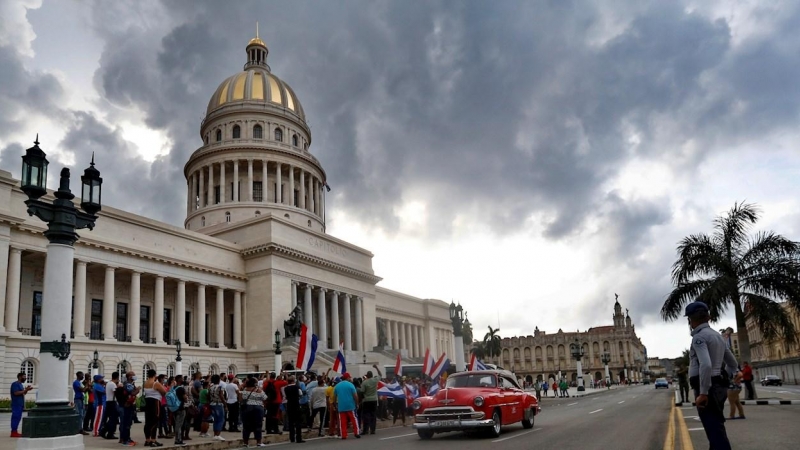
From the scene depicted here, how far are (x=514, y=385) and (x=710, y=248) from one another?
49.9 ft

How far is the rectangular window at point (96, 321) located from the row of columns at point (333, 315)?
14.4 meters

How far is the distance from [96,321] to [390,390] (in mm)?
27570

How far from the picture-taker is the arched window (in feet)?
113

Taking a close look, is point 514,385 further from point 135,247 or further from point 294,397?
point 135,247

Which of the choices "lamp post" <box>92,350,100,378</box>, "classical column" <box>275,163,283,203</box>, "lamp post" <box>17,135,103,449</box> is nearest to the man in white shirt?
"lamp post" <box>17,135,103,449</box>

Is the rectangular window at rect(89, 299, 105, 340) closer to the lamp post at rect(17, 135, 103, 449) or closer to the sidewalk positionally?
the sidewalk

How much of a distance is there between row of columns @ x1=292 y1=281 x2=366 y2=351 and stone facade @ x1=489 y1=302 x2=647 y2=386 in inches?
2926

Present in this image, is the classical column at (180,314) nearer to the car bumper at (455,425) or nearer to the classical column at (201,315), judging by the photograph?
the classical column at (201,315)

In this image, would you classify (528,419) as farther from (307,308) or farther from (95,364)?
(307,308)

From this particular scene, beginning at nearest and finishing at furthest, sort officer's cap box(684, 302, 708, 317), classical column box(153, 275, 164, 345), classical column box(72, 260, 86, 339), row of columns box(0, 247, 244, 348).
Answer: officer's cap box(684, 302, 708, 317) → row of columns box(0, 247, 244, 348) → classical column box(72, 260, 86, 339) → classical column box(153, 275, 164, 345)

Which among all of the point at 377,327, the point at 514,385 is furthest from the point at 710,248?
the point at 377,327

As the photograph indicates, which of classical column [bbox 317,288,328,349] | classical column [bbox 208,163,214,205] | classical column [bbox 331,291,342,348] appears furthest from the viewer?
classical column [bbox 208,163,214,205]

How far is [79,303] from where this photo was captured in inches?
1485

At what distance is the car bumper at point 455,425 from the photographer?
1434 cm
